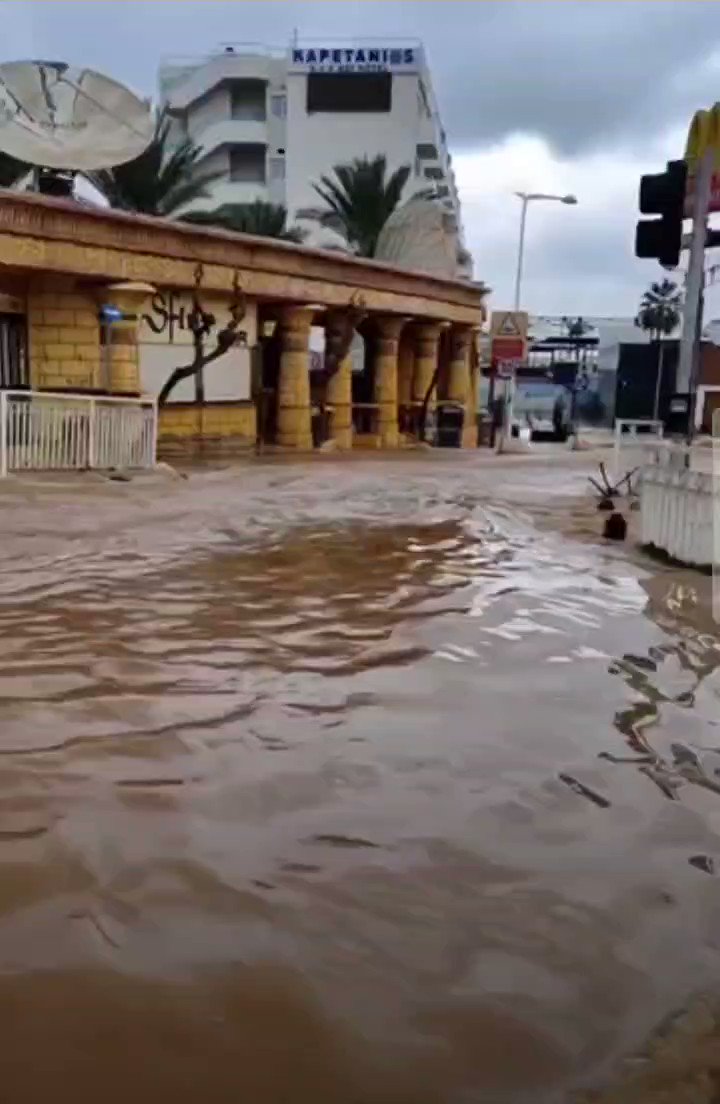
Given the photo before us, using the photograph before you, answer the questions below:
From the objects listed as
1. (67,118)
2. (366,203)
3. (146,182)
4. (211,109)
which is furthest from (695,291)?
(211,109)

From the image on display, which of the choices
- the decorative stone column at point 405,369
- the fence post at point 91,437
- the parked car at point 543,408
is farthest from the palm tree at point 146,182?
the parked car at point 543,408

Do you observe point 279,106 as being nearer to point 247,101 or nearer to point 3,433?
point 247,101

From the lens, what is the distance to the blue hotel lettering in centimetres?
5806

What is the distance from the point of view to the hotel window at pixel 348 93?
5906 cm

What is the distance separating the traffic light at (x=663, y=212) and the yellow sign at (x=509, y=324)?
20.8m

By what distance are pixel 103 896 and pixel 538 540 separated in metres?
8.39

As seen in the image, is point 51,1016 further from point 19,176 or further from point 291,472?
point 19,176

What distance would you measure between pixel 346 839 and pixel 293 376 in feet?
70.8

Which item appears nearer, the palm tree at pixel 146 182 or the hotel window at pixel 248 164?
the palm tree at pixel 146 182

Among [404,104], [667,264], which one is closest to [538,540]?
[667,264]

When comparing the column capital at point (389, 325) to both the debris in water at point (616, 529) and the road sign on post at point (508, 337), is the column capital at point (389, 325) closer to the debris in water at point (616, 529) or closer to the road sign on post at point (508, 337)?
the road sign on post at point (508, 337)

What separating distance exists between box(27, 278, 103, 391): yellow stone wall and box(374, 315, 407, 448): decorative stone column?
11.1 meters

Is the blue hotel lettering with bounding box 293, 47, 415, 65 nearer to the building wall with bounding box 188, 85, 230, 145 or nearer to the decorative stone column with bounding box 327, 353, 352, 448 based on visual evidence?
the building wall with bounding box 188, 85, 230, 145

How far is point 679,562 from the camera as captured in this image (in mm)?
9336
